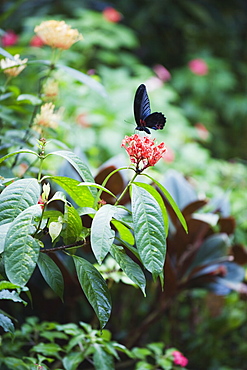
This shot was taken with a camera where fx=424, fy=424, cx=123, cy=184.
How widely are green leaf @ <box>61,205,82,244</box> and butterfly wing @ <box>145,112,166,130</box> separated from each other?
214 mm

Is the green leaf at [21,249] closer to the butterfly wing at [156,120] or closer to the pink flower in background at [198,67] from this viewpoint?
the butterfly wing at [156,120]

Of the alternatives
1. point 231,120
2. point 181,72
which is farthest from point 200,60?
point 231,120

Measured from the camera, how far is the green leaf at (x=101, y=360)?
893mm

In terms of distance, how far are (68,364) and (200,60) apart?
350 cm

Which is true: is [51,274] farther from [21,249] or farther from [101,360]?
[101,360]

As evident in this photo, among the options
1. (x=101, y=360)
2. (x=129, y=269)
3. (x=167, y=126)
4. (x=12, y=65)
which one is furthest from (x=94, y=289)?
(x=167, y=126)

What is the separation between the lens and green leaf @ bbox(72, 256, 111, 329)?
0.69 m

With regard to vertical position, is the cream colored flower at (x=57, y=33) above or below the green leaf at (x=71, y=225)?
above

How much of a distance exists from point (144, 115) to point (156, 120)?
0.10 ft

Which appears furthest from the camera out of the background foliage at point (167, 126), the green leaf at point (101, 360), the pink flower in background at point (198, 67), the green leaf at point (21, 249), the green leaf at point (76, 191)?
the pink flower in background at point (198, 67)

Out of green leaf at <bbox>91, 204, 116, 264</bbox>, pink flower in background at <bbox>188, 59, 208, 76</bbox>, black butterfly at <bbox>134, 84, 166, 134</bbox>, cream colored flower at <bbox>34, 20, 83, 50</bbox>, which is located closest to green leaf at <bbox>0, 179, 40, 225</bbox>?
green leaf at <bbox>91, 204, 116, 264</bbox>

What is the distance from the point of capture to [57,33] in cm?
100

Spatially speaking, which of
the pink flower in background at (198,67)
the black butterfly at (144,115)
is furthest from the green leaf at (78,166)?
the pink flower in background at (198,67)

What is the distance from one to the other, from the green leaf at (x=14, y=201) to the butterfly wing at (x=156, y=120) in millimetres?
249
